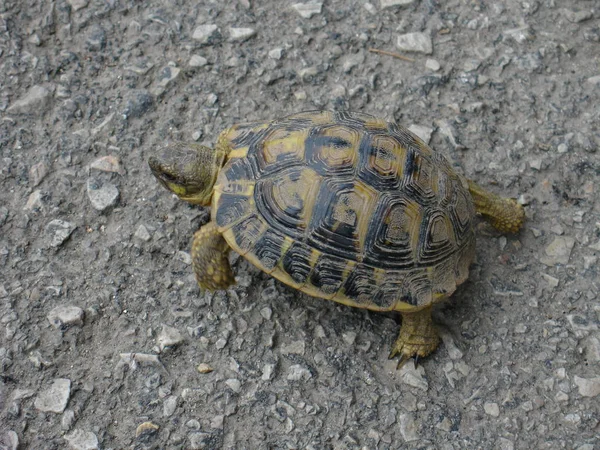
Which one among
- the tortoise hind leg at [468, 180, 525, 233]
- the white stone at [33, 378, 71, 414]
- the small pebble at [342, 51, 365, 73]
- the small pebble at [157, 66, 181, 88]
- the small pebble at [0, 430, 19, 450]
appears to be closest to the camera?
the small pebble at [0, 430, 19, 450]

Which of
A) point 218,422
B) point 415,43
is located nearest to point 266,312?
point 218,422

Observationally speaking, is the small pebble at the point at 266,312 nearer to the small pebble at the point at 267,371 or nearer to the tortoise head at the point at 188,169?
the small pebble at the point at 267,371

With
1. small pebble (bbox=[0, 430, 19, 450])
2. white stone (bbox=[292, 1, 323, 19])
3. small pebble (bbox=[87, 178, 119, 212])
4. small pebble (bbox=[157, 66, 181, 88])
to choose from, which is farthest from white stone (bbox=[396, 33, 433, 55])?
small pebble (bbox=[0, 430, 19, 450])

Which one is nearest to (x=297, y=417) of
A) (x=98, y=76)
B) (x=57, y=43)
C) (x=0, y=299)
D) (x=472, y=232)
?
(x=472, y=232)

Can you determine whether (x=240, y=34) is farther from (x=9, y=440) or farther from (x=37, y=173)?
(x=9, y=440)

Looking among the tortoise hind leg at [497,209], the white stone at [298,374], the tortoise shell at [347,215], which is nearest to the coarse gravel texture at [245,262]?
the white stone at [298,374]

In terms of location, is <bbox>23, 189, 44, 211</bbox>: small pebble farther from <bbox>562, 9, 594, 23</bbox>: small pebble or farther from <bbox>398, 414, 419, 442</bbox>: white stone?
<bbox>562, 9, 594, 23</bbox>: small pebble

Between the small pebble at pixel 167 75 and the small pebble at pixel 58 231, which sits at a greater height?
the small pebble at pixel 167 75
